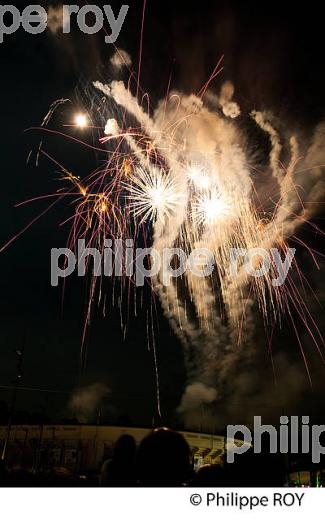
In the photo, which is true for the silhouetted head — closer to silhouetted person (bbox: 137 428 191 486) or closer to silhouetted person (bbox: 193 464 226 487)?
silhouetted person (bbox: 193 464 226 487)

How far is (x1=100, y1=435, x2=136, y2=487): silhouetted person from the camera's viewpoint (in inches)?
186

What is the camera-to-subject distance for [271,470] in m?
4.55

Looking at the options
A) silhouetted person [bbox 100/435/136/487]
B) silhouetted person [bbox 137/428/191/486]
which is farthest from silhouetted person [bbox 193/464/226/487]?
silhouetted person [bbox 100/435/136/487]

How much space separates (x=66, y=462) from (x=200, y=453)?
14254 mm

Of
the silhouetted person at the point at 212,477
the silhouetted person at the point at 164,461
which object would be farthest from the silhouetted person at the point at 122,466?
the silhouetted person at the point at 212,477

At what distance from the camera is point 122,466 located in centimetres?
472

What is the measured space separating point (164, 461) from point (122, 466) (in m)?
0.73

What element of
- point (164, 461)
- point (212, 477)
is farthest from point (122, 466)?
point (212, 477)

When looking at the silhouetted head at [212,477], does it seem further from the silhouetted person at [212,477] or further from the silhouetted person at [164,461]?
the silhouetted person at [164,461]

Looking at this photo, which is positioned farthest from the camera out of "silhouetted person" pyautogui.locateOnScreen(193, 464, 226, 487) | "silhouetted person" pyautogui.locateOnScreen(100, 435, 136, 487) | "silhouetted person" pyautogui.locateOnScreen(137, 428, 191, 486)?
"silhouetted person" pyautogui.locateOnScreen(100, 435, 136, 487)

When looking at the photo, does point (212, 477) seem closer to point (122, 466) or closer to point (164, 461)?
point (164, 461)

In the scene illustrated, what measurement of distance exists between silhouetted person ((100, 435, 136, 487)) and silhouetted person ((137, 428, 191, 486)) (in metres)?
0.43
